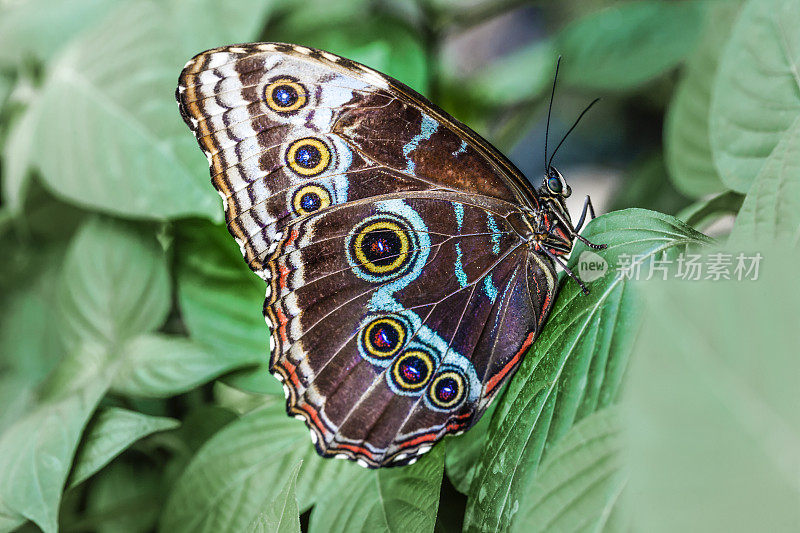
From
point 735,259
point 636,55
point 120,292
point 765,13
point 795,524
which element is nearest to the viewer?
point 795,524

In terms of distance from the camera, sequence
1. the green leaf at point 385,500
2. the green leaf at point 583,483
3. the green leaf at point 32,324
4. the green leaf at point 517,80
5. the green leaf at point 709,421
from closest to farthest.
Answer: the green leaf at point 709,421 < the green leaf at point 583,483 < the green leaf at point 385,500 < the green leaf at point 32,324 < the green leaf at point 517,80

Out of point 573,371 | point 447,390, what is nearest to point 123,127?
point 447,390

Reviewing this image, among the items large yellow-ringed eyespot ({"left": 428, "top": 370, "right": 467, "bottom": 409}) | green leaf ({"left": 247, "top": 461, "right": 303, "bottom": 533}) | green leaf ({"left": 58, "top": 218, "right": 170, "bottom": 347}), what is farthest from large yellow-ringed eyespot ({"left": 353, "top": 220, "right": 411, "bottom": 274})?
green leaf ({"left": 58, "top": 218, "right": 170, "bottom": 347})

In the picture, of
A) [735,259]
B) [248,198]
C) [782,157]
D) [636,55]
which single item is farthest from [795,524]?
[636,55]

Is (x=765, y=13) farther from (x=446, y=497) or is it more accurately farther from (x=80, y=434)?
(x=80, y=434)

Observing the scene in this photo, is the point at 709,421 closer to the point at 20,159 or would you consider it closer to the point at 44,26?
the point at 20,159

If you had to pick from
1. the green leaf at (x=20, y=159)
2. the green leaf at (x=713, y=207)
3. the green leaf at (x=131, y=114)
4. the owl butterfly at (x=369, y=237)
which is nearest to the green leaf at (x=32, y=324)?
the green leaf at (x=20, y=159)

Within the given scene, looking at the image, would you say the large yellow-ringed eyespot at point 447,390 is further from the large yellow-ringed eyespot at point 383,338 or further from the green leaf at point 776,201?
the green leaf at point 776,201
